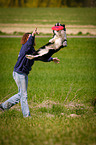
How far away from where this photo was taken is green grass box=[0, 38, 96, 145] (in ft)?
10.1

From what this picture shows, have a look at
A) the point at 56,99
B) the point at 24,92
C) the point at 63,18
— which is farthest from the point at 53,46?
the point at 63,18

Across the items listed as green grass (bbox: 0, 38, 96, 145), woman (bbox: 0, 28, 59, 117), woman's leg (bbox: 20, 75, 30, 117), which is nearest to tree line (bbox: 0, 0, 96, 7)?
green grass (bbox: 0, 38, 96, 145)

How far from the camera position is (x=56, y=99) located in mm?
6812

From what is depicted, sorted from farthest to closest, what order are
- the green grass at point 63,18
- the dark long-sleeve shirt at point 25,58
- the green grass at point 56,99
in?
the green grass at point 63,18 → the dark long-sleeve shirt at point 25,58 → the green grass at point 56,99

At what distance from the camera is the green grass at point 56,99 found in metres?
3.08

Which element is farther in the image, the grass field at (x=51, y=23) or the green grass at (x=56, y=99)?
the grass field at (x=51, y=23)

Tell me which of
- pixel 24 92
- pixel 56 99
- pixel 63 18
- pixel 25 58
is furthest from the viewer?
pixel 63 18

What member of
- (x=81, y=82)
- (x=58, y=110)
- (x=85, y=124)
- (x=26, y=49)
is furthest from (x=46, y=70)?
(x=85, y=124)

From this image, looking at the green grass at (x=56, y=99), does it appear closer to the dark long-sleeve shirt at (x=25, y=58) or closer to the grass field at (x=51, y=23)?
the dark long-sleeve shirt at (x=25, y=58)

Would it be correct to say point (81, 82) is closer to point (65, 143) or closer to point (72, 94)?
point (72, 94)

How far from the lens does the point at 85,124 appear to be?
11.9 feet

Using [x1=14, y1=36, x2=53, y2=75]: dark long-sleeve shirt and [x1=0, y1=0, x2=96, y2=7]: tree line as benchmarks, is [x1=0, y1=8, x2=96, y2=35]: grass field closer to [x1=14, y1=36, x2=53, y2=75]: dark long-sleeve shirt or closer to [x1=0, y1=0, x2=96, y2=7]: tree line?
[x1=0, y1=0, x2=96, y2=7]: tree line

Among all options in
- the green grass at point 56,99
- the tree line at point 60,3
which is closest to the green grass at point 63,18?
the tree line at point 60,3

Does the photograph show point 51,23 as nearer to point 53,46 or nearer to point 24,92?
point 24,92
